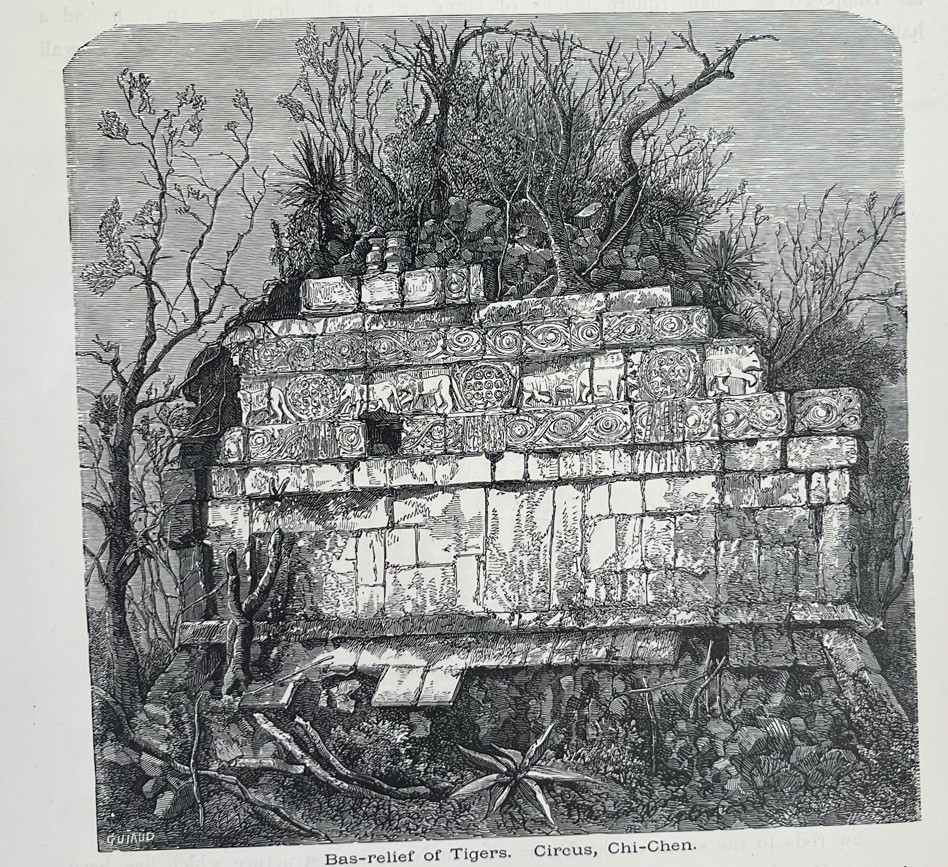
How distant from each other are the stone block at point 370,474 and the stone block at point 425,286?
742 millimetres

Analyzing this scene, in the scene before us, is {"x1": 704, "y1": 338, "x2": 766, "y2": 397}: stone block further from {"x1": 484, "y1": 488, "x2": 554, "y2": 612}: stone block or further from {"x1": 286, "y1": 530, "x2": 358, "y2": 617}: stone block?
{"x1": 286, "y1": 530, "x2": 358, "y2": 617}: stone block

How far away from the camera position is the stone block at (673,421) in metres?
4.03

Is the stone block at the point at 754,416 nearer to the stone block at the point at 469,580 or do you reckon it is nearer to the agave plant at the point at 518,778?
the stone block at the point at 469,580

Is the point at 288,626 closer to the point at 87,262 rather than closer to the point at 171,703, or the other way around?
the point at 171,703

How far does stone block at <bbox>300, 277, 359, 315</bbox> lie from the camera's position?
4113mm

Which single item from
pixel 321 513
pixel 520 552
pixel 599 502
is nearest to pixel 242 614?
pixel 321 513

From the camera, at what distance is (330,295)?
13.5ft

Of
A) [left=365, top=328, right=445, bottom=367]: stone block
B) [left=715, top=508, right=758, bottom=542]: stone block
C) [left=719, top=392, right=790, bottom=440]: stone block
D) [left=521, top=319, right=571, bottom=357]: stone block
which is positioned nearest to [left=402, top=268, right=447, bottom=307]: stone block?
[left=365, top=328, right=445, bottom=367]: stone block

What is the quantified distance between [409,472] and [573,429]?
754 millimetres

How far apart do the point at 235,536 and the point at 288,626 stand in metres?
0.47

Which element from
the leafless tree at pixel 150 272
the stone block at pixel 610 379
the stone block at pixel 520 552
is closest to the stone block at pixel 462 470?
the stone block at pixel 520 552

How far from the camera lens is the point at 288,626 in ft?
13.4

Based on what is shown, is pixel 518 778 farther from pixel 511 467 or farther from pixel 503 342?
pixel 503 342

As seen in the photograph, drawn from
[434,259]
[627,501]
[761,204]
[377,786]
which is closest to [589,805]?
[377,786]
